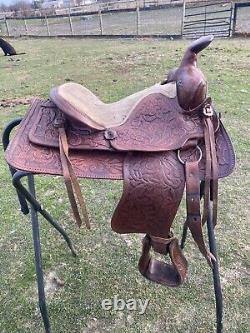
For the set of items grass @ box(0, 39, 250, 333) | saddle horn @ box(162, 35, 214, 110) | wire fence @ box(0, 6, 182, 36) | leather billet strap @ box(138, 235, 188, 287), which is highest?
saddle horn @ box(162, 35, 214, 110)

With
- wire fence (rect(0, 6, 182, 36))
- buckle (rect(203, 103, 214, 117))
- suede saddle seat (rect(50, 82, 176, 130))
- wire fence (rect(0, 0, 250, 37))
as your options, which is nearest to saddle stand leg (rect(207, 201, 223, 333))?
buckle (rect(203, 103, 214, 117))

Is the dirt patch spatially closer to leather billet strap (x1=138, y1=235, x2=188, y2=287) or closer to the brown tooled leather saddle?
the brown tooled leather saddle

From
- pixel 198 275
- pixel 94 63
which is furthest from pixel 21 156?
pixel 94 63

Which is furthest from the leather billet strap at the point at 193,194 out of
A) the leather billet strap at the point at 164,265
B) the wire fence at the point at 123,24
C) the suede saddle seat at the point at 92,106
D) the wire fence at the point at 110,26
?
the wire fence at the point at 110,26

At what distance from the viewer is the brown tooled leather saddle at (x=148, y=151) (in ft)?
3.99

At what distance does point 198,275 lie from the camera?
184cm

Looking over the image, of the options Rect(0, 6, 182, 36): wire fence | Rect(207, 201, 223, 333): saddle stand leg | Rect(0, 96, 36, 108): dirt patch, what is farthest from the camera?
Rect(0, 6, 182, 36): wire fence

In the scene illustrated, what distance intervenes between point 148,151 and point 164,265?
0.60 m

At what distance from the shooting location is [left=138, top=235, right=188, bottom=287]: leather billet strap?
1.35 m

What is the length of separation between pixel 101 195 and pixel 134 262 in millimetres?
757

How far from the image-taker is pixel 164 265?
4.93ft

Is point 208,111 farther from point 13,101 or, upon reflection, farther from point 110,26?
point 110,26

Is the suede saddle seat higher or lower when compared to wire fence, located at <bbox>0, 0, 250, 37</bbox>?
higher

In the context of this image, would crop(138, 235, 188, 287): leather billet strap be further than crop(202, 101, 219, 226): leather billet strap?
Yes
